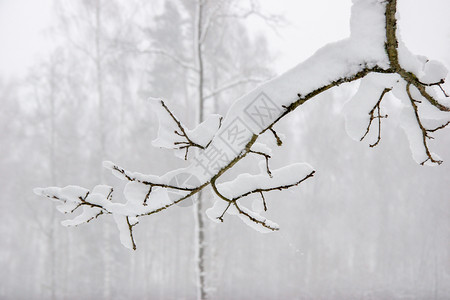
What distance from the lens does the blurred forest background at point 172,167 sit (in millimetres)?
10836

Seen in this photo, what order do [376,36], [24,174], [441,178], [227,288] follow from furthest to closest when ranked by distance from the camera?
[227,288] → [24,174] → [441,178] → [376,36]

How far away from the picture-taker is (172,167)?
40.8ft

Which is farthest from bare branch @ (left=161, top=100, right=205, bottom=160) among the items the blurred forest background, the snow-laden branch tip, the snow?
the blurred forest background

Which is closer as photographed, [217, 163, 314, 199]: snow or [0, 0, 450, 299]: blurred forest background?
[217, 163, 314, 199]: snow

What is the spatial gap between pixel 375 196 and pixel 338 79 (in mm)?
18045

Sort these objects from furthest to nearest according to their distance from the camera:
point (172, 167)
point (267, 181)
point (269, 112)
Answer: point (172, 167) → point (267, 181) → point (269, 112)

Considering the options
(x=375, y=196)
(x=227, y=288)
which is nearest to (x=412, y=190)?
(x=375, y=196)

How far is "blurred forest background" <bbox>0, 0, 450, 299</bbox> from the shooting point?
1084cm

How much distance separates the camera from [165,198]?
3.44 ft

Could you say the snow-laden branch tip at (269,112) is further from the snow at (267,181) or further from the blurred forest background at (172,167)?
the blurred forest background at (172,167)

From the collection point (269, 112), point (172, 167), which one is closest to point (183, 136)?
point (269, 112)

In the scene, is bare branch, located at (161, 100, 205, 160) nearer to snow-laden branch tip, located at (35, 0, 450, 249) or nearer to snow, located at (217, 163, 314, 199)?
snow-laden branch tip, located at (35, 0, 450, 249)

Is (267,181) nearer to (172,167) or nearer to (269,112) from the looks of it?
(269,112)

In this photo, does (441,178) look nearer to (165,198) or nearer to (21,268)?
(165,198)
